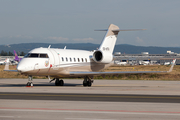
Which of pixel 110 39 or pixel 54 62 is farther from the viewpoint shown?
pixel 110 39

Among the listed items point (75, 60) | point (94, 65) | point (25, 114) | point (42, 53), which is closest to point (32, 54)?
point (42, 53)

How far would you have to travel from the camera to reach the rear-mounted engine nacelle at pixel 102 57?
2911 centimetres

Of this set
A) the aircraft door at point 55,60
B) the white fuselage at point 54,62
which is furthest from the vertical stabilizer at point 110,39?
the aircraft door at point 55,60

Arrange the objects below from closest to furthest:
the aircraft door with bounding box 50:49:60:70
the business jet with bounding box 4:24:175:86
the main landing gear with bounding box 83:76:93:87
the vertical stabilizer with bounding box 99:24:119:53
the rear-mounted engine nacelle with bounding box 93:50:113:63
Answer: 1. the business jet with bounding box 4:24:175:86
2. the aircraft door with bounding box 50:49:60:70
3. the main landing gear with bounding box 83:76:93:87
4. the rear-mounted engine nacelle with bounding box 93:50:113:63
5. the vertical stabilizer with bounding box 99:24:119:53

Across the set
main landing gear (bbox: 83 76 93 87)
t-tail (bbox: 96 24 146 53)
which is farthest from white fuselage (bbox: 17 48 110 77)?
t-tail (bbox: 96 24 146 53)

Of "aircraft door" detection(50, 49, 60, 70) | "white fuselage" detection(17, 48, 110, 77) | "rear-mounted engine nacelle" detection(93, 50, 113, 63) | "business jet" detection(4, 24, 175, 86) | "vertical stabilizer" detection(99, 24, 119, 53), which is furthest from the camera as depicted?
"vertical stabilizer" detection(99, 24, 119, 53)

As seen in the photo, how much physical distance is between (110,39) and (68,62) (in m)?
6.66

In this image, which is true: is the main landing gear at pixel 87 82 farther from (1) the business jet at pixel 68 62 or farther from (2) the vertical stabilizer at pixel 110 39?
(2) the vertical stabilizer at pixel 110 39

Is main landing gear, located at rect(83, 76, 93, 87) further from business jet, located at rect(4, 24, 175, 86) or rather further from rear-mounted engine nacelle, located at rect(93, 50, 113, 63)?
rear-mounted engine nacelle, located at rect(93, 50, 113, 63)

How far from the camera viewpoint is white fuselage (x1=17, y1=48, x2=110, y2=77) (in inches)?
941

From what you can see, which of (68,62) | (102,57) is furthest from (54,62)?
(102,57)

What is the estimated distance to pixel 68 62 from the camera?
89.7 ft

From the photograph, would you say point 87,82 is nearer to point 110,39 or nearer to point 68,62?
point 68,62

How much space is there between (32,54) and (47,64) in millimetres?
1544
